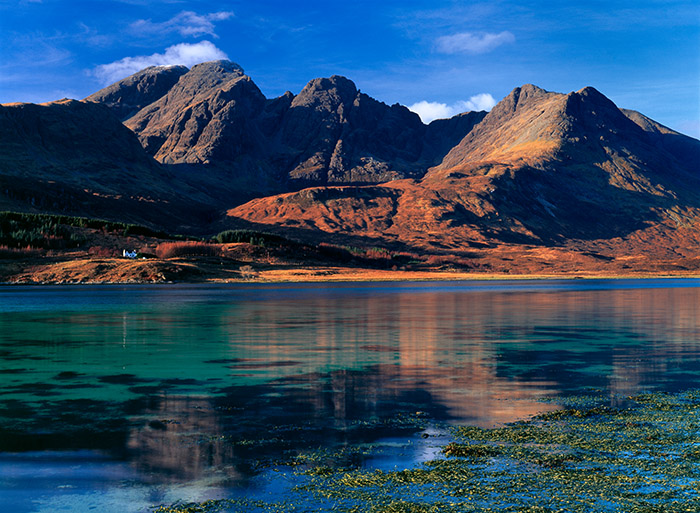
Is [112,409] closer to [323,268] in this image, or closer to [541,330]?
[541,330]

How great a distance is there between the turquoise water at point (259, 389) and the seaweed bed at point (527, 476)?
1.72ft

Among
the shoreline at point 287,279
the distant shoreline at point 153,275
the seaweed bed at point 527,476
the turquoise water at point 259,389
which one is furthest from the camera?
the distant shoreline at point 153,275

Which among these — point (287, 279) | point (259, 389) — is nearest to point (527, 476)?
point (259, 389)

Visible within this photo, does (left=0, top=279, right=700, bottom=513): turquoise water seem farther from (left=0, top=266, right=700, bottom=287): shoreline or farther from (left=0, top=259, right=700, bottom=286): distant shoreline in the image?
(left=0, top=259, right=700, bottom=286): distant shoreline

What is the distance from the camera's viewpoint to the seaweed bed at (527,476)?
9188 mm

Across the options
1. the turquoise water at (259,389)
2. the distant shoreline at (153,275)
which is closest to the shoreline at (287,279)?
the distant shoreline at (153,275)

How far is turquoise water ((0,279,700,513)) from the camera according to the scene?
10.8 metres

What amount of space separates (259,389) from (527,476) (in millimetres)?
9552

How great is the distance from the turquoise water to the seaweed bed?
0.53 metres

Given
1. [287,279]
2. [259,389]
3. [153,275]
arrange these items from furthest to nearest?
1. [287,279]
2. [153,275]
3. [259,389]

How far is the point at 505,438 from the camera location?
12.5m

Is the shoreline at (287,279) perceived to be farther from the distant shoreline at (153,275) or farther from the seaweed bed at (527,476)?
the seaweed bed at (527,476)

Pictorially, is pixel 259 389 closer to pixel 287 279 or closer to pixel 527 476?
pixel 527 476

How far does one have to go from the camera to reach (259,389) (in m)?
18.2
